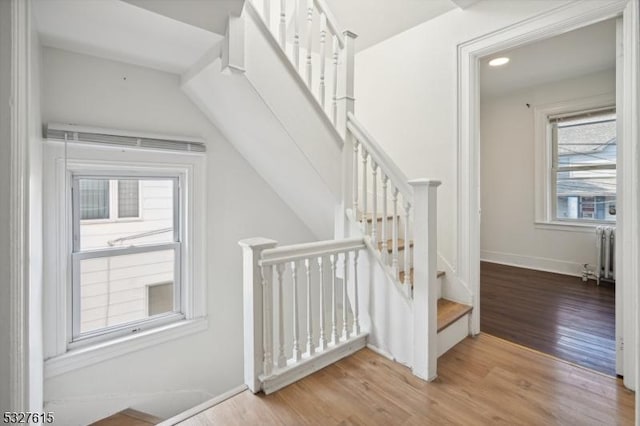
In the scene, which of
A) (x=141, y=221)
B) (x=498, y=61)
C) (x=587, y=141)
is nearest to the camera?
(x=141, y=221)

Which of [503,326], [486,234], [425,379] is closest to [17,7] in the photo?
[425,379]

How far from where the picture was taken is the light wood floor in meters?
1.52

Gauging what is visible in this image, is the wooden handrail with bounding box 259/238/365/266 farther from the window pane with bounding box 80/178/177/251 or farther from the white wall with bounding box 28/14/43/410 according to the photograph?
the window pane with bounding box 80/178/177/251

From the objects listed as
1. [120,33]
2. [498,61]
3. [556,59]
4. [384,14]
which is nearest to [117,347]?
[120,33]

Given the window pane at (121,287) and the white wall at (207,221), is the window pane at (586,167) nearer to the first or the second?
the white wall at (207,221)

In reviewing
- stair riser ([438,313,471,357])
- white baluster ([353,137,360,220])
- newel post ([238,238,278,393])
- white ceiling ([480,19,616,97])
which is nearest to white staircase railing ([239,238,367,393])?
newel post ([238,238,278,393])

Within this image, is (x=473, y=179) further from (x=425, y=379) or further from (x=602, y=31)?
(x=602, y=31)

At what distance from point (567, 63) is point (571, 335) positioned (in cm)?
287

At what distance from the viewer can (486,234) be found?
190 inches

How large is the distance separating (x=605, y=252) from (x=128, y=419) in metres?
4.90

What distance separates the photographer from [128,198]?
7.83 feet

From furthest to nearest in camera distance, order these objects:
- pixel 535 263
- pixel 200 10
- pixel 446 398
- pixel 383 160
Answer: pixel 535 263, pixel 383 160, pixel 446 398, pixel 200 10

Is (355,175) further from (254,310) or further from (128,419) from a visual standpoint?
(128,419)

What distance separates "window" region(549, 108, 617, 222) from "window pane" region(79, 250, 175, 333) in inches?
188
